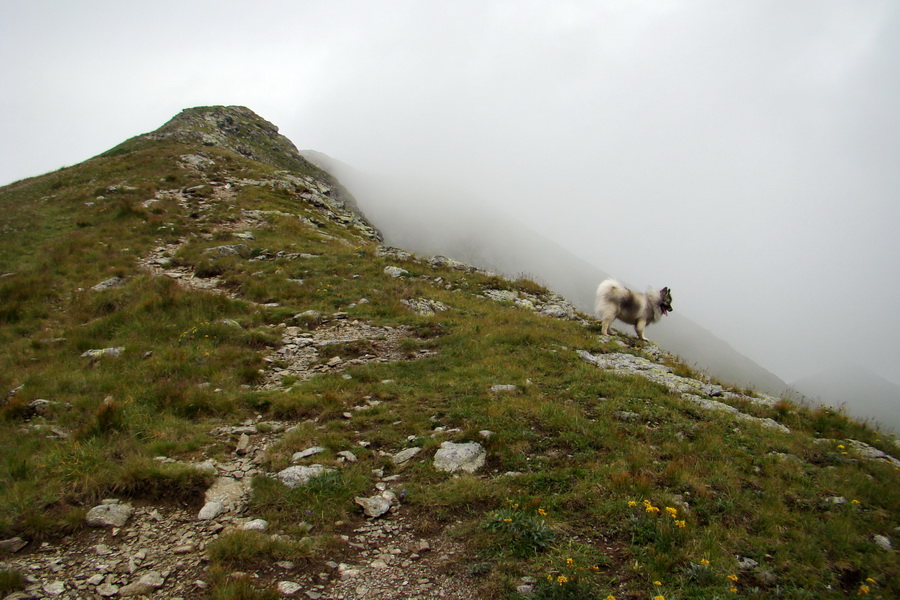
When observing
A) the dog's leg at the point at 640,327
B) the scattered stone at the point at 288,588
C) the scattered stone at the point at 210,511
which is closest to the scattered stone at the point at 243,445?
the scattered stone at the point at 210,511

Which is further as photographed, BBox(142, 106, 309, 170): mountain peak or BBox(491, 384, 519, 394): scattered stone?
BBox(142, 106, 309, 170): mountain peak

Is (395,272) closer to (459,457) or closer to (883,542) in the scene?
(459,457)

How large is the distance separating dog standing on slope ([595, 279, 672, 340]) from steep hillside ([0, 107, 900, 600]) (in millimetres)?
1240

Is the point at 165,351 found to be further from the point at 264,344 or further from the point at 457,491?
the point at 457,491

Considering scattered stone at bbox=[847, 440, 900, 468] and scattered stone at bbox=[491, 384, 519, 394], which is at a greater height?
scattered stone at bbox=[847, 440, 900, 468]

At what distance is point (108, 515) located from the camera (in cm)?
573

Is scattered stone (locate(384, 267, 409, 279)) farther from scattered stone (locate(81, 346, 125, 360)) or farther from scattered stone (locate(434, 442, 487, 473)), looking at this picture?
scattered stone (locate(434, 442, 487, 473))

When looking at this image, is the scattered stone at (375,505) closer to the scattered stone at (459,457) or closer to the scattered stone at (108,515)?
the scattered stone at (459,457)

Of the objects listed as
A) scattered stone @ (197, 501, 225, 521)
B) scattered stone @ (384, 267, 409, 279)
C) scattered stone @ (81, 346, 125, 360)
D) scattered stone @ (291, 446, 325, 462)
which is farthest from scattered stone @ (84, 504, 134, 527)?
scattered stone @ (384, 267, 409, 279)

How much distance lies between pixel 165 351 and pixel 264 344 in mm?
2430

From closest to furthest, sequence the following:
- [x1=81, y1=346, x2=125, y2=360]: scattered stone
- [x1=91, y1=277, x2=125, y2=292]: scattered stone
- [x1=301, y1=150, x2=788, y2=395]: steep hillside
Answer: [x1=81, y1=346, x2=125, y2=360]: scattered stone < [x1=91, y1=277, x2=125, y2=292]: scattered stone < [x1=301, y1=150, x2=788, y2=395]: steep hillside

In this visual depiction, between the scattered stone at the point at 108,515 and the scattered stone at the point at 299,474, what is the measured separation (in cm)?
197

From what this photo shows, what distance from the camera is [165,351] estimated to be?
36.1 ft

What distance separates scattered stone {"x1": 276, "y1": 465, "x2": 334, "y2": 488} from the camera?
675 cm
